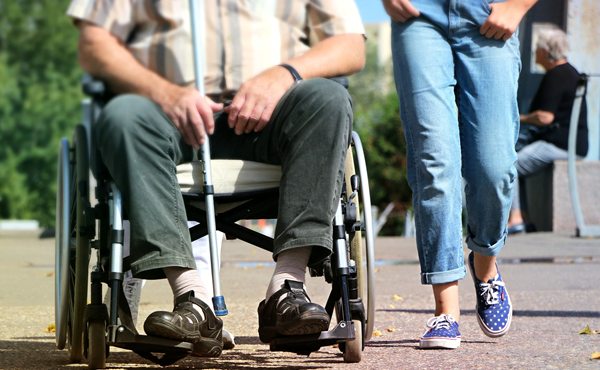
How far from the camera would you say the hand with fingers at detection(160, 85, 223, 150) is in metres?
2.48

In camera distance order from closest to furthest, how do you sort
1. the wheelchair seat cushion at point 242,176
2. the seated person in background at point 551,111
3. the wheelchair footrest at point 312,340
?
the wheelchair footrest at point 312,340, the wheelchair seat cushion at point 242,176, the seated person in background at point 551,111

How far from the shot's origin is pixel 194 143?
2545 millimetres

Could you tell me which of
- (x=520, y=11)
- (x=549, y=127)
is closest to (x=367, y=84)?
Answer: (x=549, y=127)

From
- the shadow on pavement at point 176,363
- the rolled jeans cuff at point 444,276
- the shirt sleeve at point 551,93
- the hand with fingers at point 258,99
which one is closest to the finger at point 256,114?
the hand with fingers at point 258,99

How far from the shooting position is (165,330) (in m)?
2.31

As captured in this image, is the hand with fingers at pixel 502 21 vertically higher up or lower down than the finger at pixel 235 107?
higher up

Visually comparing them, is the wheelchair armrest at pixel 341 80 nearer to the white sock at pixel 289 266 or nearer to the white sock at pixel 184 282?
the white sock at pixel 289 266

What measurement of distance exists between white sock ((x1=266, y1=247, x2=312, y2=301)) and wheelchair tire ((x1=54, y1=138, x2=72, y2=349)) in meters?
0.65

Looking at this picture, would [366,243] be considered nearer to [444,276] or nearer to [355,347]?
[355,347]

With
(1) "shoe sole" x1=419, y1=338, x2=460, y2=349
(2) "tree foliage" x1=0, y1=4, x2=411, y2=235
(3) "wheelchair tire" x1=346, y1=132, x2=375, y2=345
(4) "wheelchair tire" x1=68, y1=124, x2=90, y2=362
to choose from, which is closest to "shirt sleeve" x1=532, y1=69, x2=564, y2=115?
(1) "shoe sole" x1=419, y1=338, x2=460, y2=349

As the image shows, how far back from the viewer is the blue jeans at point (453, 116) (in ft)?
10.4

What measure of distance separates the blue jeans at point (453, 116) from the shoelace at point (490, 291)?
7.6 inches

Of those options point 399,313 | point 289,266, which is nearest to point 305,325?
point 289,266

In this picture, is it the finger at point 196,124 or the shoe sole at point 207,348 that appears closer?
the shoe sole at point 207,348
